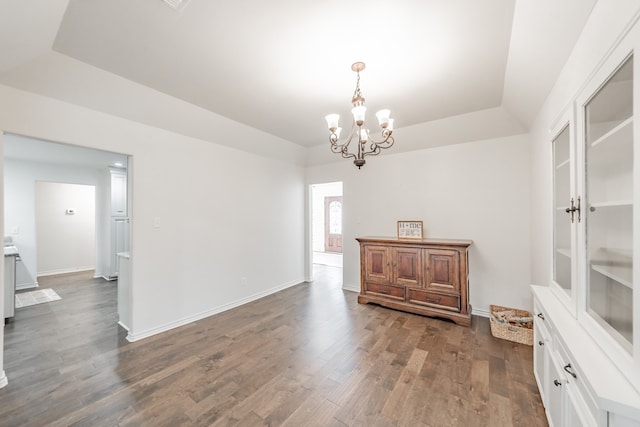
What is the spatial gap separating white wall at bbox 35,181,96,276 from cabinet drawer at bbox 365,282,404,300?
701 centimetres

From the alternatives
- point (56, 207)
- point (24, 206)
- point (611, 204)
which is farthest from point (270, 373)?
point (56, 207)

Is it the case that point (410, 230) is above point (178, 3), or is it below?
below

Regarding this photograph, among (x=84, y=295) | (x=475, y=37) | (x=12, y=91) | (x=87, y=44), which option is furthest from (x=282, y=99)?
(x=84, y=295)

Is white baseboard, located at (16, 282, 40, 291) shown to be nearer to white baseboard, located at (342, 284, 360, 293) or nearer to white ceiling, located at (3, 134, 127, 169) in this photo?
white ceiling, located at (3, 134, 127, 169)

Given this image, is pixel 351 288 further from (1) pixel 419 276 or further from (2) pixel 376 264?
(1) pixel 419 276

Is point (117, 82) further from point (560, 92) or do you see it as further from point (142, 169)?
point (560, 92)

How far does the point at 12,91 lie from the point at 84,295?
3.70 meters

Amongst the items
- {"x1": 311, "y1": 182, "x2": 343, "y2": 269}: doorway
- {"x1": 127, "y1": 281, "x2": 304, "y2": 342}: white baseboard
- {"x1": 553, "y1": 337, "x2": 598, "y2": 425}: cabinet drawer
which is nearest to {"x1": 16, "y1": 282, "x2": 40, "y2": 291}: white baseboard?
{"x1": 127, "y1": 281, "x2": 304, "y2": 342}: white baseboard

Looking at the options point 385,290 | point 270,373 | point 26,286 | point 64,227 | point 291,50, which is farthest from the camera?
point 64,227

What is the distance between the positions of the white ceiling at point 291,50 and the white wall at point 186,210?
0.22 meters

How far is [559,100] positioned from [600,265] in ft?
4.10

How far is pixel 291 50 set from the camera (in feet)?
6.52

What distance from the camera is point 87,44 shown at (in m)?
1.87

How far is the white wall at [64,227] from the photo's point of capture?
575 cm
